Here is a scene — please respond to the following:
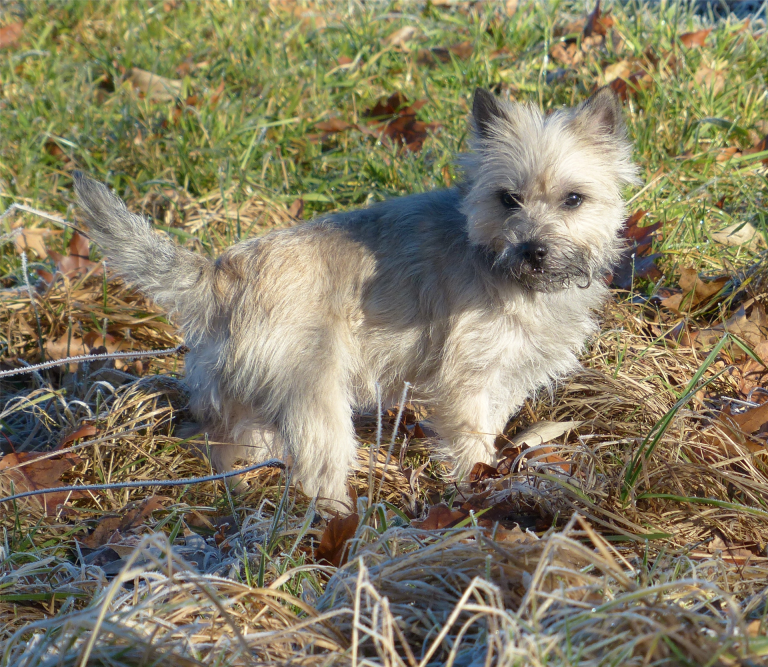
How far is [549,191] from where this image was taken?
3020 mm

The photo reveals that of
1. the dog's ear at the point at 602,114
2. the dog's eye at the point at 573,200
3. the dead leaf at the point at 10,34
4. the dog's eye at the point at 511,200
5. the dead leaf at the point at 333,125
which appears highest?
the dog's ear at the point at 602,114

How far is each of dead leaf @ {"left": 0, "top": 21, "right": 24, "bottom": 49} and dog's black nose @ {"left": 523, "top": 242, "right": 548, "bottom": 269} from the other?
5939mm

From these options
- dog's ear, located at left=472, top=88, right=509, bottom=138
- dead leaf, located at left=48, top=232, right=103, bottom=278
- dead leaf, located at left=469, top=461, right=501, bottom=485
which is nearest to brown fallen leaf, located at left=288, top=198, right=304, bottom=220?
dead leaf, located at left=48, top=232, right=103, bottom=278

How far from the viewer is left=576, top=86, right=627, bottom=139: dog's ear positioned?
3156 millimetres

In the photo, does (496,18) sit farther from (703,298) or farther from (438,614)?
(438,614)

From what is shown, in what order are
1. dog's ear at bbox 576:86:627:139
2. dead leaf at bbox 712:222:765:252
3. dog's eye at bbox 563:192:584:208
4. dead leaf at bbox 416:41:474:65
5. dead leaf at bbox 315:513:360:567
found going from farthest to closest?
dead leaf at bbox 416:41:474:65 → dead leaf at bbox 712:222:765:252 → dog's ear at bbox 576:86:627:139 → dog's eye at bbox 563:192:584:208 → dead leaf at bbox 315:513:360:567

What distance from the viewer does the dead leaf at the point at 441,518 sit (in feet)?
8.36

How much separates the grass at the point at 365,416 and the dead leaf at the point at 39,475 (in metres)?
0.05

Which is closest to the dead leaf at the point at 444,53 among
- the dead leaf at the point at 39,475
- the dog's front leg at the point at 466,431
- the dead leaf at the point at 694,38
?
the dead leaf at the point at 694,38

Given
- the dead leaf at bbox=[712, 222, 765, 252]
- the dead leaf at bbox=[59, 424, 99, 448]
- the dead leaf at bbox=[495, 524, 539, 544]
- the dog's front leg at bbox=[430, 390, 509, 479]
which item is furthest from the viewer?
the dead leaf at bbox=[712, 222, 765, 252]

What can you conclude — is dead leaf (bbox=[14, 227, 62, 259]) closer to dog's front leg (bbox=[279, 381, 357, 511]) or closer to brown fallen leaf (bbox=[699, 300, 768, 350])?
dog's front leg (bbox=[279, 381, 357, 511])

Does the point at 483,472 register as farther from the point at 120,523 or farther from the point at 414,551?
the point at 120,523

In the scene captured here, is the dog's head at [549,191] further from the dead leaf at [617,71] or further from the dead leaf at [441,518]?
the dead leaf at [617,71]

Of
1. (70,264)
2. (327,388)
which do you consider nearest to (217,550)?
(327,388)
